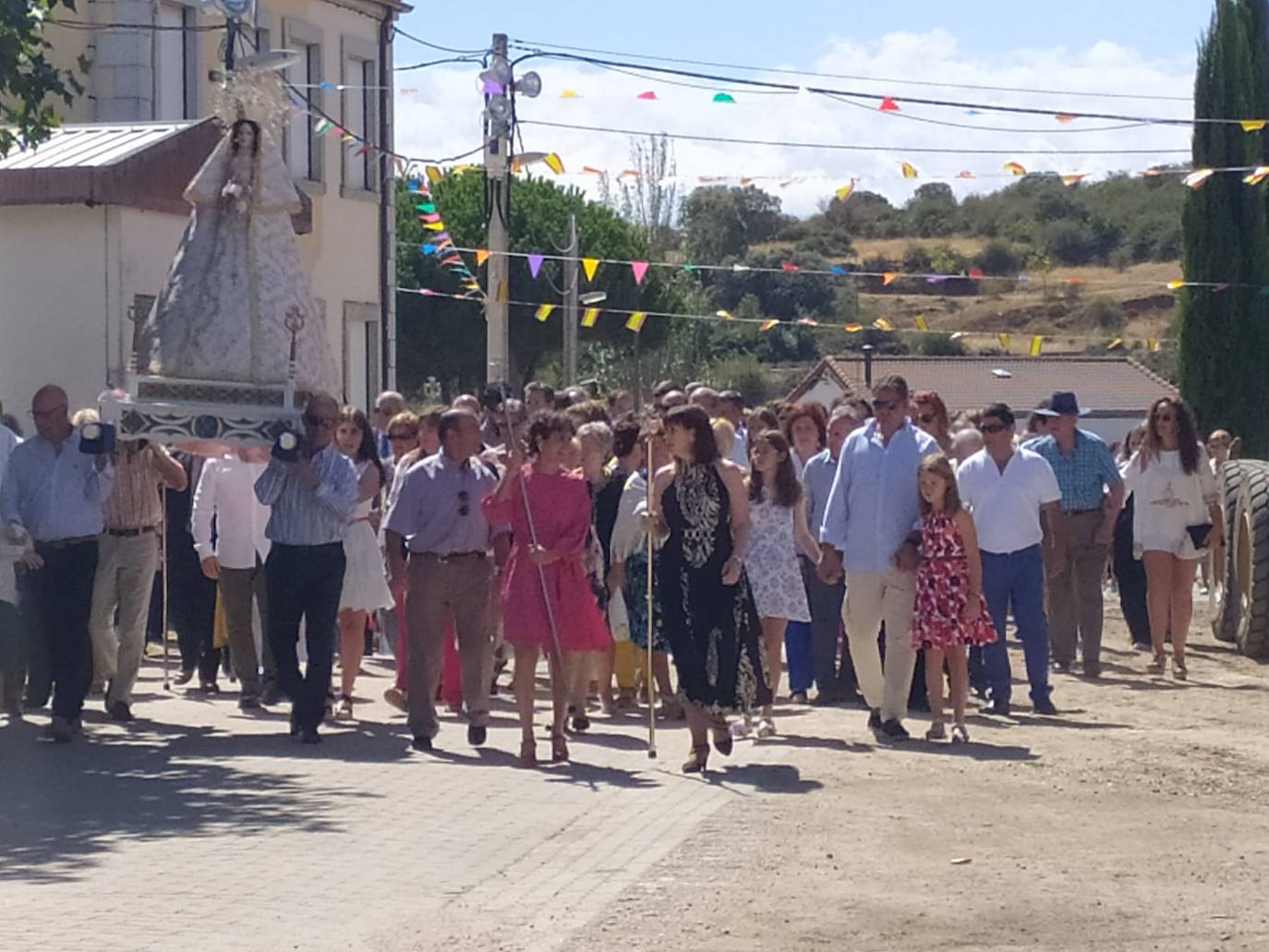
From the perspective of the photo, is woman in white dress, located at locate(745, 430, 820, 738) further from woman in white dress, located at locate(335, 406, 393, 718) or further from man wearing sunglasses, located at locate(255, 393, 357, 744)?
man wearing sunglasses, located at locate(255, 393, 357, 744)

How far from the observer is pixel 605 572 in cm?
1364

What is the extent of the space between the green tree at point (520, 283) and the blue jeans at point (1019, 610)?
43.1 metres

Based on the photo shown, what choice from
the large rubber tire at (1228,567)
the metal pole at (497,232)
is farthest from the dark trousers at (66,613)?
the metal pole at (497,232)

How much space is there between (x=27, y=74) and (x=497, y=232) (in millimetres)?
12559

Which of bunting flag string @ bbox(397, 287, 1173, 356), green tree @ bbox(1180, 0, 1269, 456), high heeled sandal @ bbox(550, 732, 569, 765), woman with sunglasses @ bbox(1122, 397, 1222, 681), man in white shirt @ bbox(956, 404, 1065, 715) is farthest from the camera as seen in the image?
A: green tree @ bbox(1180, 0, 1269, 456)

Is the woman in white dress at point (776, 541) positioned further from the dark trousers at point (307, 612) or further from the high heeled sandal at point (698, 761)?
the dark trousers at point (307, 612)

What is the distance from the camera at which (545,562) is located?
11688 millimetres

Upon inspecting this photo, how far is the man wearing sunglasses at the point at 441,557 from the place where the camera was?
39.8ft

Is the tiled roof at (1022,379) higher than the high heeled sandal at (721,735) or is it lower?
higher

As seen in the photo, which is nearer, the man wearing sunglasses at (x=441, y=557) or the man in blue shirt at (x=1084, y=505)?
the man wearing sunglasses at (x=441, y=557)

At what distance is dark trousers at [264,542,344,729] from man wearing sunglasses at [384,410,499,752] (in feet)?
1.16

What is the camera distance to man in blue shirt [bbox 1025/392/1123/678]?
1559 centimetres

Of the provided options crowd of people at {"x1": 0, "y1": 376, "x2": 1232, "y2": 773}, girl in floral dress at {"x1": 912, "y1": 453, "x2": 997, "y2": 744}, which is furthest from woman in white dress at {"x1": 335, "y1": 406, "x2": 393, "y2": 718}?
girl in floral dress at {"x1": 912, "y1": 453, "x2": 997, "y2": 744}

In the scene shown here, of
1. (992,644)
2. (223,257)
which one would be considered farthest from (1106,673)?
(223,257)
